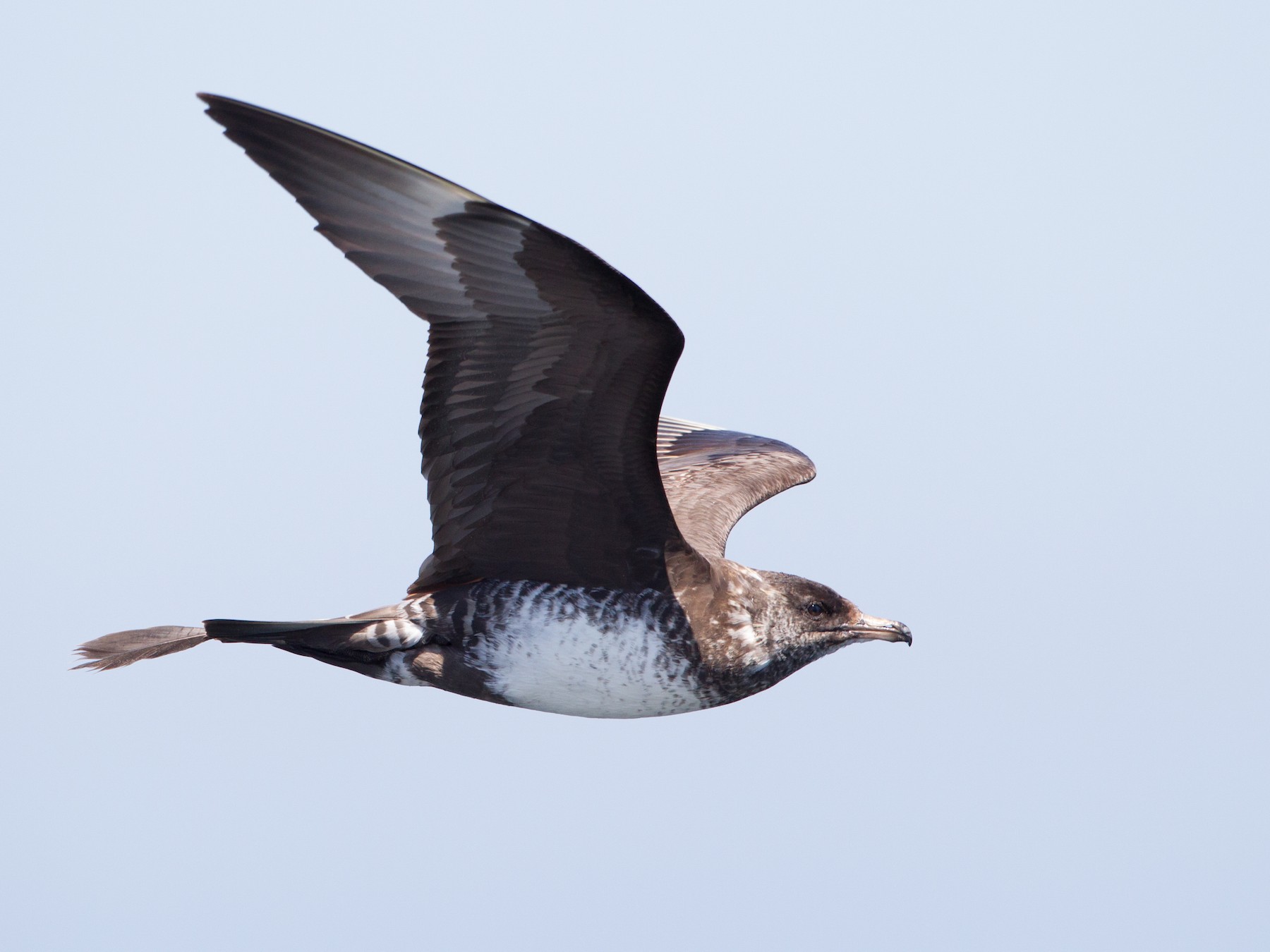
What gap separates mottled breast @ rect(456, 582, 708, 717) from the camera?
6.57 m

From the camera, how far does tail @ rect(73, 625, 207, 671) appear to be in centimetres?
706

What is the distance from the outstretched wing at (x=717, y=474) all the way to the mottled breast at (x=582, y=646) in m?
1.08

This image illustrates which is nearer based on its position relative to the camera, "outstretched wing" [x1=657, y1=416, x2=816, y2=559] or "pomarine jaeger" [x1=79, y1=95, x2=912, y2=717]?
"pomarine jaeger" [x1=79, y1=95, x2=912, y2=717]

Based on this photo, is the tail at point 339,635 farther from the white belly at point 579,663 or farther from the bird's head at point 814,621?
the bird's head at point 814,621

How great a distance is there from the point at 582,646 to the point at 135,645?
7.73 feet

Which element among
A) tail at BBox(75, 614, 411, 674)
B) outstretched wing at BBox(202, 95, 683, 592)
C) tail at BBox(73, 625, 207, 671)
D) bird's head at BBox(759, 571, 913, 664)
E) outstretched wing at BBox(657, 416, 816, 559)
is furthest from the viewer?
outstretched wing at BBox(657, 416, 816, 559)

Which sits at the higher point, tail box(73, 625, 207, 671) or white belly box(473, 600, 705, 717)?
white belly box(473, 600, 705, 717)

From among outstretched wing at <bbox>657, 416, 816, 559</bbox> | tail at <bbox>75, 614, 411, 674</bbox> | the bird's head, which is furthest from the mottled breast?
outstretched wing at <bbox>657, 416, 816, 559</bbox>

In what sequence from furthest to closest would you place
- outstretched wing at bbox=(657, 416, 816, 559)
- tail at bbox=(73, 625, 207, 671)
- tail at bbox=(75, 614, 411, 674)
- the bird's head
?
1. outstretched wing at bbox=(657, 416, 816, 559)
2. tail at bbox=(73, 625, 207, 671)
3. the bird's head
4. tail at bbox=(75, 614, 411, 674)

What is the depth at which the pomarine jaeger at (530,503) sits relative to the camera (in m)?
5.61

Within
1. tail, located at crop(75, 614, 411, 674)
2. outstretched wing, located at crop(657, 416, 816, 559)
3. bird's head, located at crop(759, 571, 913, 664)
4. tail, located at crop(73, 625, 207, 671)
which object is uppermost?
outstretched wing, located at crop(657, 416, 816, 559)

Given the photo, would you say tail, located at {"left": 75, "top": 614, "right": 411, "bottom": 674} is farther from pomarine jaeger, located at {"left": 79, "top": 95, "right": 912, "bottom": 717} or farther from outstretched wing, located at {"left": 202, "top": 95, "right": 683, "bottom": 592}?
outstretched wing, located at {"left": 202, "top": 95, "right": 683, "bottom": 592}

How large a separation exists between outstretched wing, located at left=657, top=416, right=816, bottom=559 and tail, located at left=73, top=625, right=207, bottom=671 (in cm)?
270

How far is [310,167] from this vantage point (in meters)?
5.56
